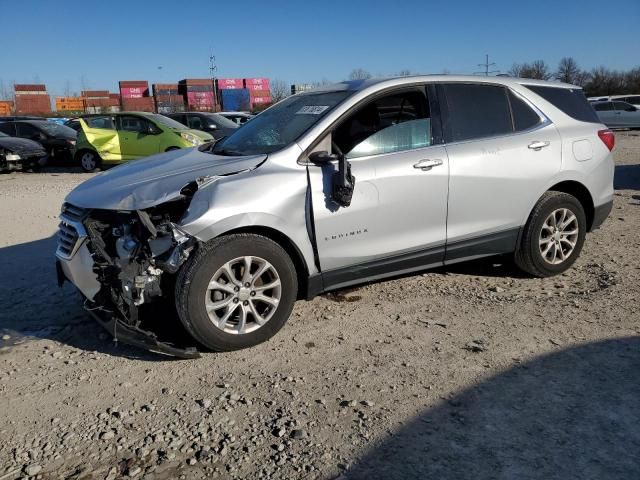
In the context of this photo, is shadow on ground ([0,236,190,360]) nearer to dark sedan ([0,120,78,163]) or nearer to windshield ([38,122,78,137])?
dark sedan ([0,120,78,163])

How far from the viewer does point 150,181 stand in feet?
12.5

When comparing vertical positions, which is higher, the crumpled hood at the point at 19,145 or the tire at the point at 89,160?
the crumpled hood at the point at 19,145

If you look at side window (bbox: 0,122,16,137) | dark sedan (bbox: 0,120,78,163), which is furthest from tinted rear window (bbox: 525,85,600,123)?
side window (bbox: 0,122,16,137)

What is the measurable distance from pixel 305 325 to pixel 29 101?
291 feet

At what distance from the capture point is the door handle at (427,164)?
13.7 feet

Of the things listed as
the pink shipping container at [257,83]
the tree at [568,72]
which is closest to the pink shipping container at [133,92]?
the pink shipping container at [257,83]

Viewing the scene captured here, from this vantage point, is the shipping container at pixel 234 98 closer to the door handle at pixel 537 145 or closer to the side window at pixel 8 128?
the side window at pixel 8 128

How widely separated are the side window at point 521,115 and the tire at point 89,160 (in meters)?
12.3

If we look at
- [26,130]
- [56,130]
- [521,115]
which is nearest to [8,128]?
[26,130]

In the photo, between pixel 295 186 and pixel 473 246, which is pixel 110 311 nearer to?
pixel 295 186

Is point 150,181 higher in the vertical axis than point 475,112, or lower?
lower

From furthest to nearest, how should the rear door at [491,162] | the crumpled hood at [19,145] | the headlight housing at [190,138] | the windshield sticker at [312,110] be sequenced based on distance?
the crumpled hood at [19,145], the headlight housing at [190,138], the rear door at [491,162], the windshield sticker at [312,110]

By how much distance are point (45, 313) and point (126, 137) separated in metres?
10.6

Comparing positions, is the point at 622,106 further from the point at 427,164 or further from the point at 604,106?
the point at 427,164
